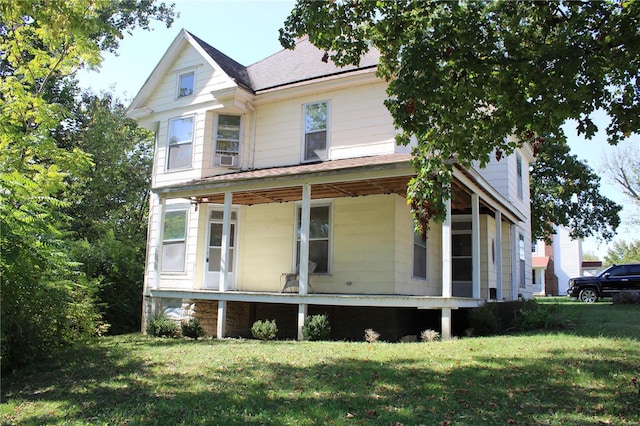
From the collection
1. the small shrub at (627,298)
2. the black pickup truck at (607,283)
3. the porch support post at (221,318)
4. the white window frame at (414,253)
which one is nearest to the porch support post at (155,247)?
the porch support post at (221,318)

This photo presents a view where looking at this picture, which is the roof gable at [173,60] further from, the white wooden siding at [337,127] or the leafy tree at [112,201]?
the leafy tree at [112,201]

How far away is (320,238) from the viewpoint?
44.8ft

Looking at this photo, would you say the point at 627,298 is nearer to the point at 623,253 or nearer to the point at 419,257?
the point at 419,257

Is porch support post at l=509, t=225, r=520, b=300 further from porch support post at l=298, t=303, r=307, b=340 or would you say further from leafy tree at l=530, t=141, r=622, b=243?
leafy tree at l=530, t=141, r=622, b=243

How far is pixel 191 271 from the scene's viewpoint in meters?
14.7

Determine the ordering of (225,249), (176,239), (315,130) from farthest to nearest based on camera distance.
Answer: (176,239), (315,130), (225,249)

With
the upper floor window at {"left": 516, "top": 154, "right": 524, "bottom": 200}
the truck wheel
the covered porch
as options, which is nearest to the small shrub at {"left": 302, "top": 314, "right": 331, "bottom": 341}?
the covered porch

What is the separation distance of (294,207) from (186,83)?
5.79 m

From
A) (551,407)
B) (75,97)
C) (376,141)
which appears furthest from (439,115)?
(75,97)

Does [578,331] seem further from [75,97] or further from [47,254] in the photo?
[75,97]

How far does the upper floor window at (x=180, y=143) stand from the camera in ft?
51.6

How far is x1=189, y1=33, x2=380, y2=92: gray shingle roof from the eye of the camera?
1474 centimetres

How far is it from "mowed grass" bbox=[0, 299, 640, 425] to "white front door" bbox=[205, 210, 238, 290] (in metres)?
5.11

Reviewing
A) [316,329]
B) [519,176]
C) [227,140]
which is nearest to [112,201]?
[227,140]
